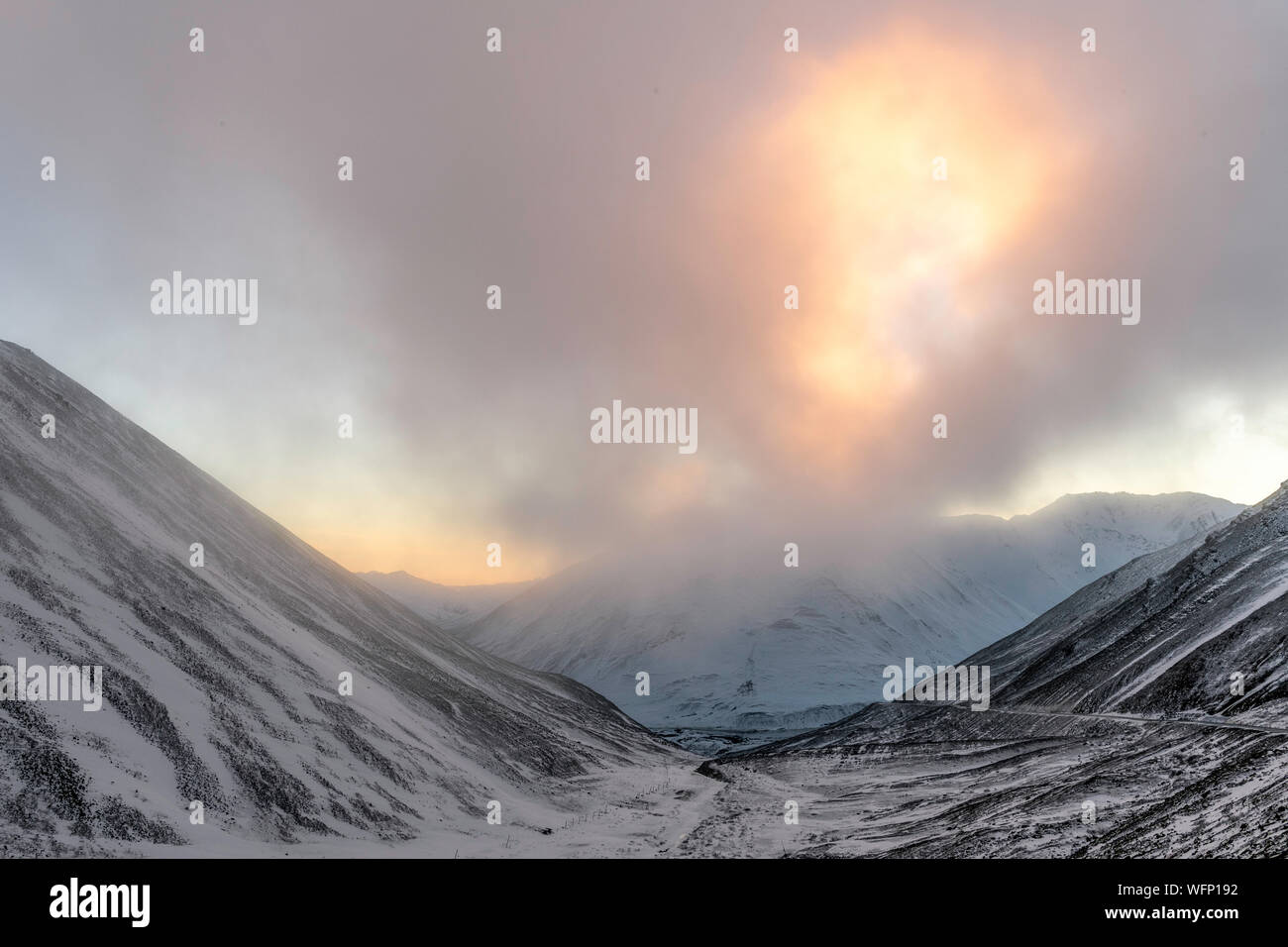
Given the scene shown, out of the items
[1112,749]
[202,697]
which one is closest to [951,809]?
[1112,749]

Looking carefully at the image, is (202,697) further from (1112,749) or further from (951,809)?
(1112,749)

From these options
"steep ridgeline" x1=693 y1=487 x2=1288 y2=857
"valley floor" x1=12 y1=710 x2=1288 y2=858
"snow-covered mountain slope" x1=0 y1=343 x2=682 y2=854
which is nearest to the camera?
"valley floor" x1=12 y1=710 x2=1288 y2=858

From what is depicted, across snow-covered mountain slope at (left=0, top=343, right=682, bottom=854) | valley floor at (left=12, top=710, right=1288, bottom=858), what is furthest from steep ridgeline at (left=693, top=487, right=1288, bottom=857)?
snow-covered mountain slope at (left=0, top=343, right=682, bottom=854)

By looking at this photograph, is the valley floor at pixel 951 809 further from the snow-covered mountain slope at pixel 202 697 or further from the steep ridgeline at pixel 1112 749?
the snow-covered mountain slope at pixel 202 697

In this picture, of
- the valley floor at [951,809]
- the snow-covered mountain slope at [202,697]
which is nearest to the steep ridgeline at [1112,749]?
the valley floor at [951,809]

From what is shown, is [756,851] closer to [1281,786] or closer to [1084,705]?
[1281,786]

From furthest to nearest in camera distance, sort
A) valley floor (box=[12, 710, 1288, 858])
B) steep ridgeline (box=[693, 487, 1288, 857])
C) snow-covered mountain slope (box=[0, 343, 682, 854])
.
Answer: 1. snow-covered mountain slope (box=[0, 343, 682, 854])
2. steep ridgeline (box=[693, 487, 1288, 857])
3. valley floor (box=[12, 710, 1288, 858])

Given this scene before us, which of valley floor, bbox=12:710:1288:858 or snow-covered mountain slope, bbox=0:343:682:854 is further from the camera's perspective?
snow-covered mountain slope, bbox=0:343:682:854

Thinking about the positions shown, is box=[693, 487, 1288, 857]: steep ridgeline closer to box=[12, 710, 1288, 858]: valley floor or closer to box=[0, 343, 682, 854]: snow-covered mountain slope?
box=[12, 710, 1288, 858]: valley floor
